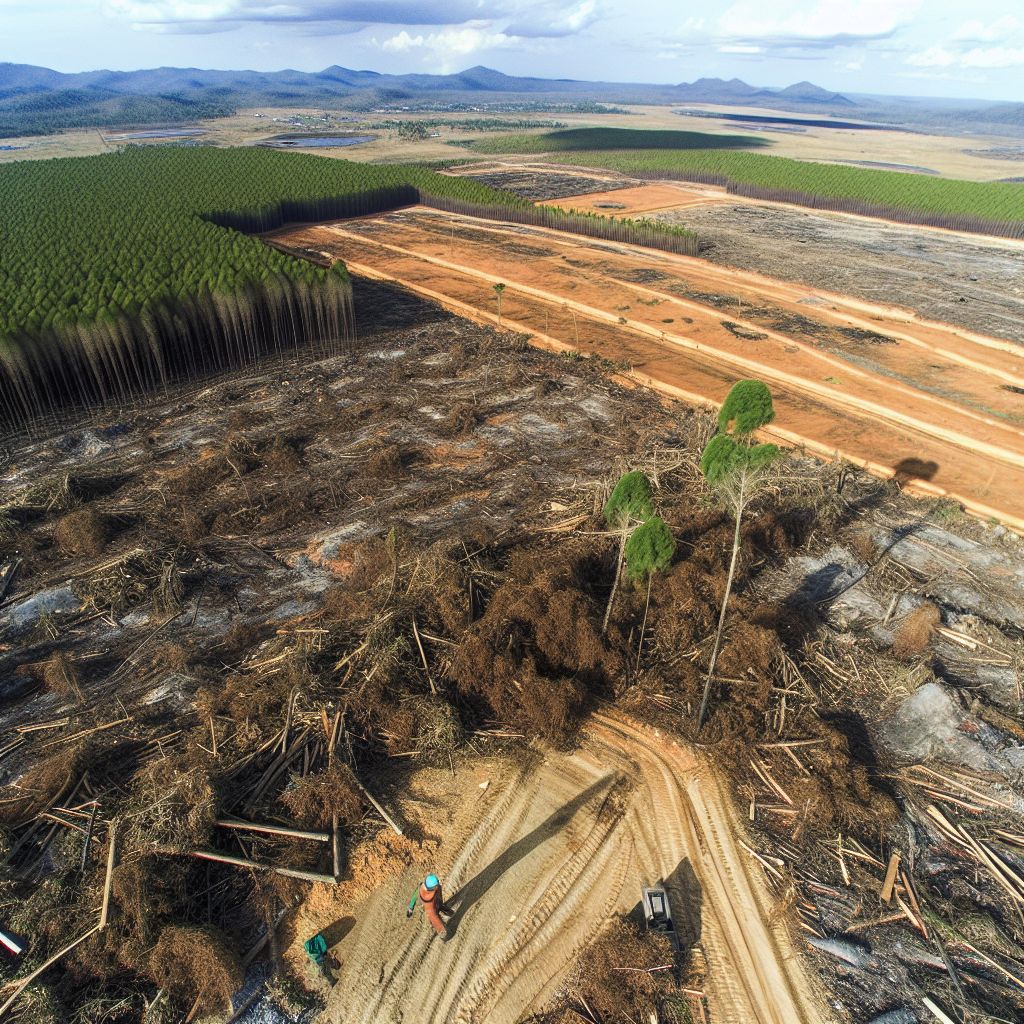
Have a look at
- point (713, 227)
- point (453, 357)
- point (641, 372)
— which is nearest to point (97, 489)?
point (453, 357)

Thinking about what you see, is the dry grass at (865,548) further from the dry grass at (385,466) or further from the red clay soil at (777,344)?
the dry grass at (385,466)

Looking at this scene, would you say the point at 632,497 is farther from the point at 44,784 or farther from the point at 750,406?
the point at 44,784

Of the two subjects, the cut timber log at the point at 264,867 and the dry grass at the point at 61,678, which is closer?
the cut timber log at the point at 264,867

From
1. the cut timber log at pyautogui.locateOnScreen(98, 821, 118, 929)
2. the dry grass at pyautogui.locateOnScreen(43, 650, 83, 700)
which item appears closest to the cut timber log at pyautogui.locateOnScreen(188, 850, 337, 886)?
the cut timber log at pyautogui.locateOnScreen(98, 821, 118, 929)

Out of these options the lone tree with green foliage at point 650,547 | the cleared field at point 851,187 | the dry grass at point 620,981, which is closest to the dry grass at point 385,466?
the lone tree with green foliage at point 650,547

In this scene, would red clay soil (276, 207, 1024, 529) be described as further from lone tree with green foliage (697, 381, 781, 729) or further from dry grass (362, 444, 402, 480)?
dry grass (362, 444, 402, 480)

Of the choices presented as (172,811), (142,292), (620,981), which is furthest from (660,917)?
(142,292)

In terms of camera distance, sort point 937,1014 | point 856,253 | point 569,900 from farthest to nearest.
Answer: point 856,253
point 569,900
point 937,1014
